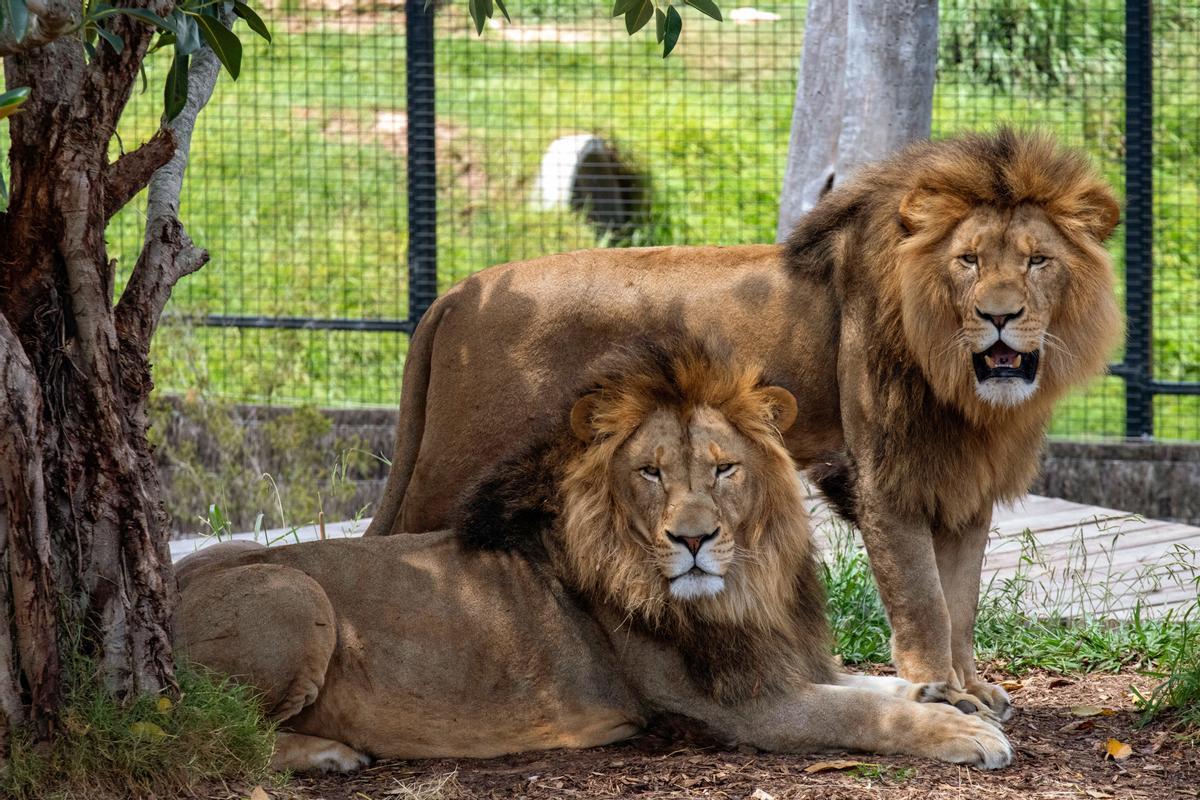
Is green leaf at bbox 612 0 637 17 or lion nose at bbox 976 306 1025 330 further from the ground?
green leaf at bbox 612 0 637 17

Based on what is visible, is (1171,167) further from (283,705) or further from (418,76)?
(283,705)

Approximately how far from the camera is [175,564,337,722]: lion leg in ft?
10.4

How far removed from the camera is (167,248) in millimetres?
2988

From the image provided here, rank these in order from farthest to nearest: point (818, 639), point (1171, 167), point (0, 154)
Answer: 1. point (1171, 167)
2. point (0, 154)
3. point (818, 639)

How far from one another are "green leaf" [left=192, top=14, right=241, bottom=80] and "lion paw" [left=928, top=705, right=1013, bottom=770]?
1.93 m

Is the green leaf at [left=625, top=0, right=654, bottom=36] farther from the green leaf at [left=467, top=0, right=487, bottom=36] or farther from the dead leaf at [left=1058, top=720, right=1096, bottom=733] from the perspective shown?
the dead leaf at [left=1058, top=720, right=1096, bottom=733]

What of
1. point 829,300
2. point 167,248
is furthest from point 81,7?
point 829,300

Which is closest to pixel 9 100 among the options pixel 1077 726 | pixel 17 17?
pixel 17 17

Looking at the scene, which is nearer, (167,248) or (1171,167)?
(167,248)

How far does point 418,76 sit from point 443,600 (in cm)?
398

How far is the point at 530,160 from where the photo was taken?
391 inches

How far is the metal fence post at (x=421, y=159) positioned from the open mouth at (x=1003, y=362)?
3.92 m

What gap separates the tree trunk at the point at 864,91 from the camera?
5199mm

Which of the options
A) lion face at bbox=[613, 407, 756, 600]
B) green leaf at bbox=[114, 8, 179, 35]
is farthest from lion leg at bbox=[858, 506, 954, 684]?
green leaf at bbox=[114, 8, 179, 35]
